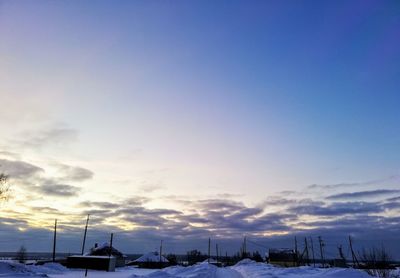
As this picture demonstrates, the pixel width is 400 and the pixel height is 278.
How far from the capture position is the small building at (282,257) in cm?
10593

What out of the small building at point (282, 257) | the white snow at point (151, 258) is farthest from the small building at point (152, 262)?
the small building at point (282, 257)

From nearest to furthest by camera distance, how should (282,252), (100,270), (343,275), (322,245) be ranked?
1. (343,275)
2. (100,270)
3. (282,252)
4. (322,245)

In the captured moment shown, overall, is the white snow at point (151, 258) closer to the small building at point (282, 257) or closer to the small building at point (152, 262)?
the small building at point (152, 262)

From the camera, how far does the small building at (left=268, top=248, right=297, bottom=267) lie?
10593cm

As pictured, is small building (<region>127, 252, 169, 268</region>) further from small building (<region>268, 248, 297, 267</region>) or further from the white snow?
small building (<region>268, 248, 297, 267</region>)

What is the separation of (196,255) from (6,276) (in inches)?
5154

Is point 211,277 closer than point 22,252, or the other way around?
point 211,277

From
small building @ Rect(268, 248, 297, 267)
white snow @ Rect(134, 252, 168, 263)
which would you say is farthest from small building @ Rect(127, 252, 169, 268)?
small building @ Rect(268, 248, 297, 267)

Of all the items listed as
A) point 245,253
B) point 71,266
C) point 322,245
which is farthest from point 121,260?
point 245,253

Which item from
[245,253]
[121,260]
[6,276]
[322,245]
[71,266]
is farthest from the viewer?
[245,253]

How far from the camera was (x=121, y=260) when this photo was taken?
76.7 m

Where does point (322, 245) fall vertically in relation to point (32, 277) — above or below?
above

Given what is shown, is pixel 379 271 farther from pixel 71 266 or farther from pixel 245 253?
pixel 245 253

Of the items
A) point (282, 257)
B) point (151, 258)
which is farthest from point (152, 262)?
point (282, 257)
